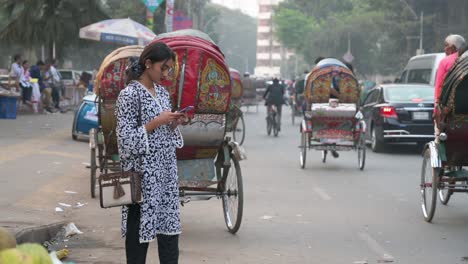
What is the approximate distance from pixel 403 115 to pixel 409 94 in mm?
740

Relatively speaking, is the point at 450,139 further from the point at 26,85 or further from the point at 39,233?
the point at 26,85

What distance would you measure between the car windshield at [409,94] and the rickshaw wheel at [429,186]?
9790 mm

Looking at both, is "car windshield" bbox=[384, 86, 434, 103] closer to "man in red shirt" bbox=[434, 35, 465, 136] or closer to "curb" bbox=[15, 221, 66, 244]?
"man in red shirt" bbox=[434, 35, 465, 136]

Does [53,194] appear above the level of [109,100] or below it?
below

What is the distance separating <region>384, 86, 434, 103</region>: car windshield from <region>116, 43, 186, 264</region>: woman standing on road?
1501 cm

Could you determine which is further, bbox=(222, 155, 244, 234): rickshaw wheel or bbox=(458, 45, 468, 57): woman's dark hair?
bbox=(458, 45, 468, 57): woman's dark hair

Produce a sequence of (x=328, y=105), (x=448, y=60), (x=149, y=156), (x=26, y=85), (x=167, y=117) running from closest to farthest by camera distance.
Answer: (x=167, y=117), (x=149, y=156), (x=448, y=60), (x=328, y=105), (x=26, y=85)

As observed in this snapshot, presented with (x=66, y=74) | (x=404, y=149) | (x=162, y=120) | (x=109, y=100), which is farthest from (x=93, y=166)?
(x=66, y=74)

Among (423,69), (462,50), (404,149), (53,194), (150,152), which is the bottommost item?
(404,149)

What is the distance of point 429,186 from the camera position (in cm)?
1030

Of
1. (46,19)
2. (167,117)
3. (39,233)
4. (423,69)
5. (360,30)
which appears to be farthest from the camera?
(360,30)

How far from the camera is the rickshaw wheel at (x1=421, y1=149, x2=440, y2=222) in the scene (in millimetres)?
9891

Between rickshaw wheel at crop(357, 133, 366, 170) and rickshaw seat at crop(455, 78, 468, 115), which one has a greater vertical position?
rickshaw seat at crop(455, 78, 468, 115)

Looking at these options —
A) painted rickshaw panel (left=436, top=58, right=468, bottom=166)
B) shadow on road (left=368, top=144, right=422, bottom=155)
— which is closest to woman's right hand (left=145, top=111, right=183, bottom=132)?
painted rickshaw panel (left=436, top=58, right=468, bottom=166)
